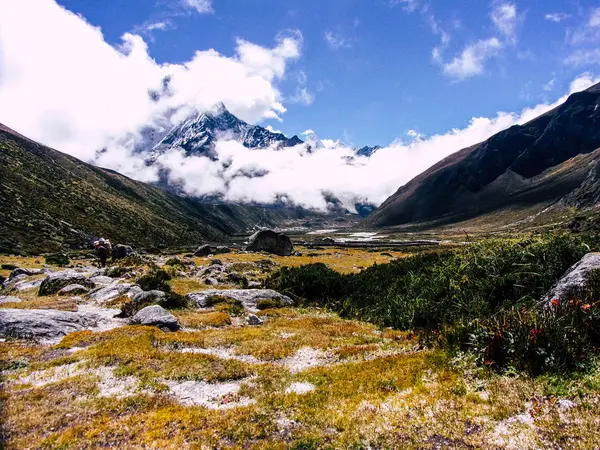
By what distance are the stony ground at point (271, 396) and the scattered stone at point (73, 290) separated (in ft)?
49.0

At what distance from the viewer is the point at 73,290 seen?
32156mm

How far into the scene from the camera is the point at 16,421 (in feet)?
32.7

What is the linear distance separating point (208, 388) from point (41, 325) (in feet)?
42.5

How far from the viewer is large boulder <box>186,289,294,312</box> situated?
29.9 metres

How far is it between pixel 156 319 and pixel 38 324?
614cm

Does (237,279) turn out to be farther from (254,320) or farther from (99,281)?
(254,320)

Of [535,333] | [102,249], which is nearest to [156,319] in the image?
[535,333]

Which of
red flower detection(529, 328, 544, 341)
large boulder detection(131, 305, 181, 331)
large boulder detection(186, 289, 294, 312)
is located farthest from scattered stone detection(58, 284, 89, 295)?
red flower detection(529, 328, 544, 341)

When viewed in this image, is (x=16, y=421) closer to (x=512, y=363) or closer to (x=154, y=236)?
(x=512, y=363)

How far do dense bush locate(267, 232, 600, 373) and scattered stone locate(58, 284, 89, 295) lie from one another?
18681mm

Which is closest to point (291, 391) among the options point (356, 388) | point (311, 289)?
point (356, 388)

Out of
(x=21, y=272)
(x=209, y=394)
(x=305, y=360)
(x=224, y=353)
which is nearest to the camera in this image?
(x=209, y=394)

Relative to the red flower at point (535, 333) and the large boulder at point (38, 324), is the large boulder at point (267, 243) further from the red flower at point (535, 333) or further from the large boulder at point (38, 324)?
the red flower at point (535, 333)

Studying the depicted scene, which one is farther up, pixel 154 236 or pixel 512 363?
pixel 154 236
